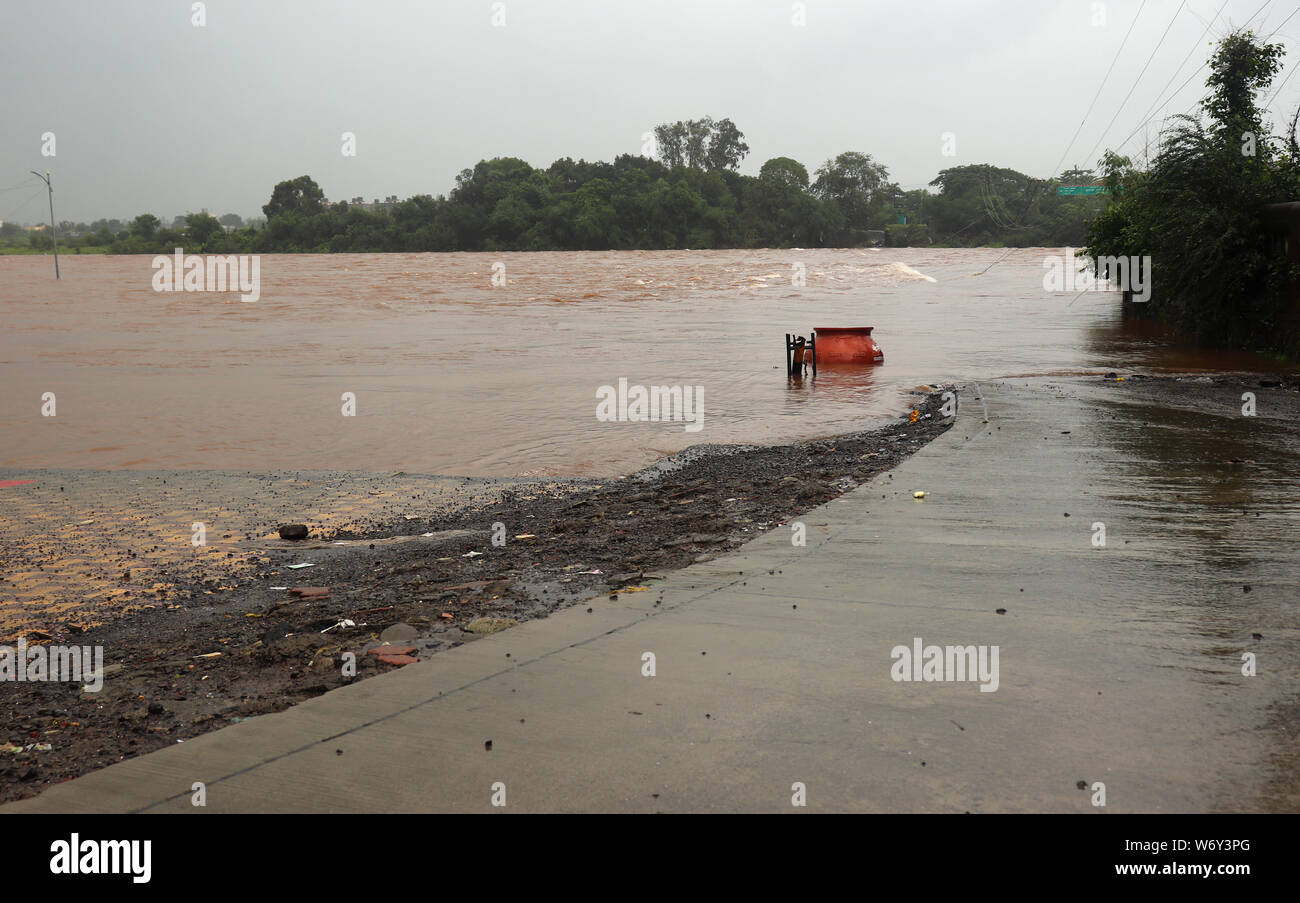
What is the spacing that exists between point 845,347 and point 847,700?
18.5m

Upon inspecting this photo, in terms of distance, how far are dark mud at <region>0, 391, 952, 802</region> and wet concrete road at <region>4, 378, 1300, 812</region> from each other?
0.53 metres

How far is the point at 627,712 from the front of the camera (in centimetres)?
383

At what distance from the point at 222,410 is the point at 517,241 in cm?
11407

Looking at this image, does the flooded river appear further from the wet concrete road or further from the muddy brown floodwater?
the wet concrete road

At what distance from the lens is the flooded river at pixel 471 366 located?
13828 mm

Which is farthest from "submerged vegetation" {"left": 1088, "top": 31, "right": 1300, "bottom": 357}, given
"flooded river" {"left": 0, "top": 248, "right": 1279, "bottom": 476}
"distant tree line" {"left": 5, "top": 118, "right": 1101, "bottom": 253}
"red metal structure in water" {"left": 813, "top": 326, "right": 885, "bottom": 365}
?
"distant tree line" {"left": 5, "top": 118, "right": 1101, "bottom": 253}

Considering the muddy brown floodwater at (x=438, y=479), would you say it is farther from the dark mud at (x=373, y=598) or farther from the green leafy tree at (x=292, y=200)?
the green leafy tree at (x=292, y=200)

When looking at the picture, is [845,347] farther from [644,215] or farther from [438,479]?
[644,215]

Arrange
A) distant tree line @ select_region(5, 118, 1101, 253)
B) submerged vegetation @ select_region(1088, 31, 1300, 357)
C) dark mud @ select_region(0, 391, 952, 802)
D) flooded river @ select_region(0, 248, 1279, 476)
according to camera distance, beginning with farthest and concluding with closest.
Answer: distant tree line @ select_region(5, 118, 1101, 253), submerged vegetation @ select_region(1088, 31, 1300, 357), flooded river @ select_region(0, 248, 1279, 476), dark mud @ select_region(0, 391, 952, 802)

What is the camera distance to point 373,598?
6.21m

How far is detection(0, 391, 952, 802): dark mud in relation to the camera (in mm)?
4250
